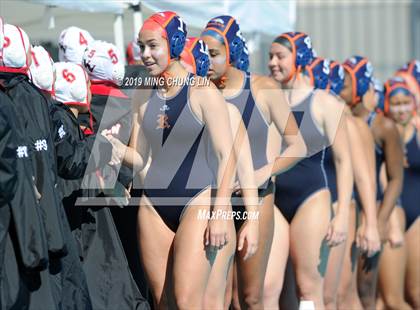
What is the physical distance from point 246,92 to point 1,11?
2325 millimetres

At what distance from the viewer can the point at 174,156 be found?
6523 mm

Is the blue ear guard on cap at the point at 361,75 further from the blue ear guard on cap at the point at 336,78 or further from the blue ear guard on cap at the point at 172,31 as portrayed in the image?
the blue ear guard on cap at the point at 172,31

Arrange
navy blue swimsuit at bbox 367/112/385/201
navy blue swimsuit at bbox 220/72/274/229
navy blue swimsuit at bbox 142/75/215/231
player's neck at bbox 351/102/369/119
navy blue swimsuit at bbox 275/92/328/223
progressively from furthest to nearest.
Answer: navy blue swimsuit at bbox 367/112/385/201 < player's neck at bbox 351/102/369/119 < navy blue swimsuit at bbox 275/92/328/223 < navy blue swimsuit at bbox 220/72/274/229 < navy blue swimsuit at bbox 142/75/215/231

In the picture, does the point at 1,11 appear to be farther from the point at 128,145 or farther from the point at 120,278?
the point at 120,278


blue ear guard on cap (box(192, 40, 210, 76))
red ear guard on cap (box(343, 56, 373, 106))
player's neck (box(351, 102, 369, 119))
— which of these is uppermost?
blue ear guard on cap (box(192, 40, 210, 76))

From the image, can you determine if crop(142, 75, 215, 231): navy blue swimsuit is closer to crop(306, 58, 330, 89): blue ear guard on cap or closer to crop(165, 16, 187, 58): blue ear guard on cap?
crop(165, 16, 187, 58): blue ear guard on cap

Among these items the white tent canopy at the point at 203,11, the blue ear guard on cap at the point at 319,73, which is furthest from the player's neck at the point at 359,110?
the white tent canopy at the point at 203,11

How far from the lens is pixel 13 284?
5219 millimetres

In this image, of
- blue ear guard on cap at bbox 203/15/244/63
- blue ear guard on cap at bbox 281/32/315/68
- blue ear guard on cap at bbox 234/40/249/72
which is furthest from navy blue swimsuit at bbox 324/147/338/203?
blue ear guard on cap at bbox 203/15/244/63

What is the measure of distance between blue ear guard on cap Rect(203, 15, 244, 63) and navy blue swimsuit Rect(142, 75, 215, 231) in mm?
880

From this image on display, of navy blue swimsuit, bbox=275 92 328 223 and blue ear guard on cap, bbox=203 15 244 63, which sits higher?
blue ear guard on cap, bbox=203 15 244 63

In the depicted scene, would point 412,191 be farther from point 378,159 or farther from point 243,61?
point 243,61

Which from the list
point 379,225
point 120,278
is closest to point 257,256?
point 120,278

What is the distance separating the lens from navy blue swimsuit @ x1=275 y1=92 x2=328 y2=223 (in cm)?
774
